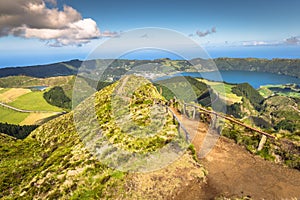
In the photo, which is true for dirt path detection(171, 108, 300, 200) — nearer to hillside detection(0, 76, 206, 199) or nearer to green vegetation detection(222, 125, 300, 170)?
green vegetation detection(222, 125, 300, 170)

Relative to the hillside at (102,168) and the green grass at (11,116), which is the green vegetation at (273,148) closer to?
the hillside at (102,168)

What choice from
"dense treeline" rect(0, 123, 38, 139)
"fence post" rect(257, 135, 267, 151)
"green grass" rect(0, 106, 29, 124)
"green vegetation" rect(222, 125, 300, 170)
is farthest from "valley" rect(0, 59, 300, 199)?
"green grass" rect(0, 106, 29, 124)

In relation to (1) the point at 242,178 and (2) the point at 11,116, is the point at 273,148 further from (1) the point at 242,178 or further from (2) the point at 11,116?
(2) the point at 11,116

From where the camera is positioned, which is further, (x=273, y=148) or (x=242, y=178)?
(x=273, y=148)

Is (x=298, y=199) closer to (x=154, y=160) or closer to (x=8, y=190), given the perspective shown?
(x=154, y=160)

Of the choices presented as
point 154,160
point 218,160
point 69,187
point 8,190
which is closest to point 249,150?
point 218,160

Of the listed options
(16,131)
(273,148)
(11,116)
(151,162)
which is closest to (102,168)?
(151,162)

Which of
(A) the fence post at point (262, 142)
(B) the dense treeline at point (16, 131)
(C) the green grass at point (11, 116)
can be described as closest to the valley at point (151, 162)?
(A) the fence post at point (262, 142)
